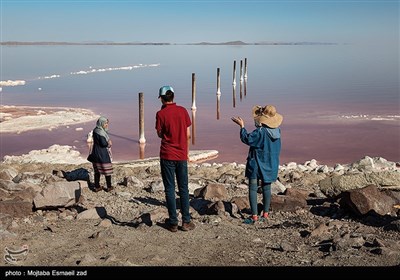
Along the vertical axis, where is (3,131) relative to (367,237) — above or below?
below

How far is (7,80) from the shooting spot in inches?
1742

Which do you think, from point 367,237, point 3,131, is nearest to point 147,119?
point 3,131

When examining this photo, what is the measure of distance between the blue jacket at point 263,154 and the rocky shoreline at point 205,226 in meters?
0.69

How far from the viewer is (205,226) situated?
6.85 metres

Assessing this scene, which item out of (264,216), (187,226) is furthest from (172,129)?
(264,216)

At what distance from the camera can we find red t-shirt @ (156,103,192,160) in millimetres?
6340

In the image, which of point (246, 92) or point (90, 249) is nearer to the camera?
point (90, 249)

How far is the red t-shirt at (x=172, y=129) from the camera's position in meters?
6.34

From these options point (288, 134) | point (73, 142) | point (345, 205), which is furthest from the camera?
point (288, 134)

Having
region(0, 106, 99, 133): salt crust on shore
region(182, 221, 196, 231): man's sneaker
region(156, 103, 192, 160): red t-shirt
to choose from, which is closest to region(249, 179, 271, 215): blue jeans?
region(182, 221, 196, 231): man's sneaker

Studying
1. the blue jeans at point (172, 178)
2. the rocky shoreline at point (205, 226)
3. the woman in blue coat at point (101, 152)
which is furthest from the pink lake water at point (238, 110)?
the blue jeans at point (172, 178)

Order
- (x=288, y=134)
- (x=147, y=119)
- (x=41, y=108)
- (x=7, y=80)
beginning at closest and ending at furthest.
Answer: (x=288, y=134), (x=147, y=119), (x=41, y=108), (x=7, y=80)
